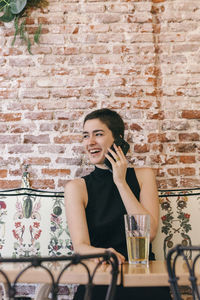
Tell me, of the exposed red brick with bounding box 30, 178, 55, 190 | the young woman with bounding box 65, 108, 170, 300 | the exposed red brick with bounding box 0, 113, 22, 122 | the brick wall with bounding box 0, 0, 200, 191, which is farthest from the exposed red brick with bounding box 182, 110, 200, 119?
the exposed red brick with bounding box 0, 113, 22, 122

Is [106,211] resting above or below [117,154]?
below

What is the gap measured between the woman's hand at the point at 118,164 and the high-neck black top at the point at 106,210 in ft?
0.37

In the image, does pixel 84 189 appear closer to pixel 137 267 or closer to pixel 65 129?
pixel 65 129

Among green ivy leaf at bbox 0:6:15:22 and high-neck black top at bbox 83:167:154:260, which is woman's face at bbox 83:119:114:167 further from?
green ivy leaf at bbox 0:6:15:22

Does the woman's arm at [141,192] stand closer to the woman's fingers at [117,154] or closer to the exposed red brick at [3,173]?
the woman's fingers at [117,154]

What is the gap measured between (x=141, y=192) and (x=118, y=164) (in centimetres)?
21

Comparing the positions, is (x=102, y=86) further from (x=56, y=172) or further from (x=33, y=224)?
(x=33, y=224)

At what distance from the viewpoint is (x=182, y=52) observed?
249cm

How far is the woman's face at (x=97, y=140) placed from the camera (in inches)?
83.1

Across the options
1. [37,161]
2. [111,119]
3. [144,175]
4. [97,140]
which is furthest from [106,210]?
[37,161]

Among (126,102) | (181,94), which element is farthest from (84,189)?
(181,94)

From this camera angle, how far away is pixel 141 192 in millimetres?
2012

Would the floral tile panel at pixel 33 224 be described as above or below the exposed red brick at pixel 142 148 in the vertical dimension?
below

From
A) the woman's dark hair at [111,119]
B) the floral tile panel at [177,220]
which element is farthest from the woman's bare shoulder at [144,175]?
the woman's dark hair at [111,119]
